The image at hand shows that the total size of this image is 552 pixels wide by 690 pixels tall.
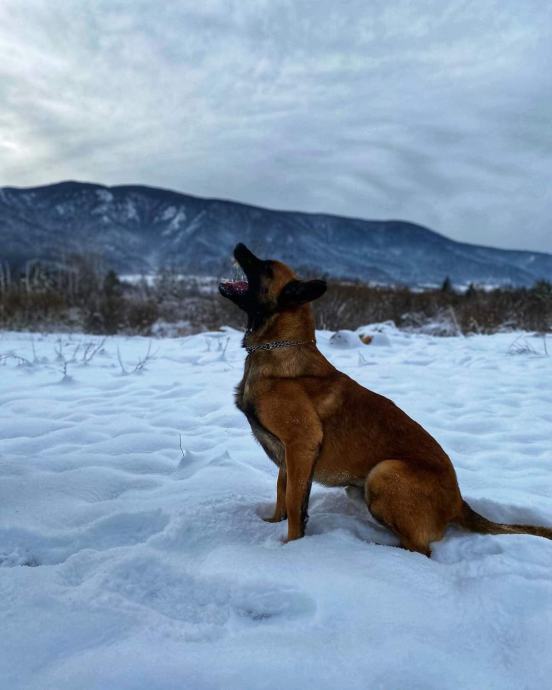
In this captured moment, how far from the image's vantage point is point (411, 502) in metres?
2.23

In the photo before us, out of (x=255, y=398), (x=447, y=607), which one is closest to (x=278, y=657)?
(x=447, y=607)

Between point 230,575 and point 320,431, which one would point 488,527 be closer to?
point 320,431

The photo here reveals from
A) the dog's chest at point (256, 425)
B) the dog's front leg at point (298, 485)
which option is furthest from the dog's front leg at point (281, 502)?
the dog's front leg at point (298, 485)

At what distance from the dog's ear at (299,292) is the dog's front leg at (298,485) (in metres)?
0.79

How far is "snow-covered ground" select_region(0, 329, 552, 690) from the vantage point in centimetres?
141

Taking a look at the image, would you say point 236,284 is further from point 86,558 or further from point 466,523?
point 466,523

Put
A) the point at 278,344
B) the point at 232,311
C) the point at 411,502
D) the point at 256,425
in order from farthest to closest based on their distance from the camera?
the point at 232,311
the point at 278,344
the point at 256,425
the point at 411,502

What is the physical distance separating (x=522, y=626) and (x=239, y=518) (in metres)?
1.33

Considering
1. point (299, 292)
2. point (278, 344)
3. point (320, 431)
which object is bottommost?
point (320, 431)

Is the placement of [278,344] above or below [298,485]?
above

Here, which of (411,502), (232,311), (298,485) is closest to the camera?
(411,502)

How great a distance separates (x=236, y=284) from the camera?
2.75 m

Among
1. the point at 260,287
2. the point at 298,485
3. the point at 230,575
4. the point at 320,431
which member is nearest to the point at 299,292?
the point at 260,287

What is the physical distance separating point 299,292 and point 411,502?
3.95ft
